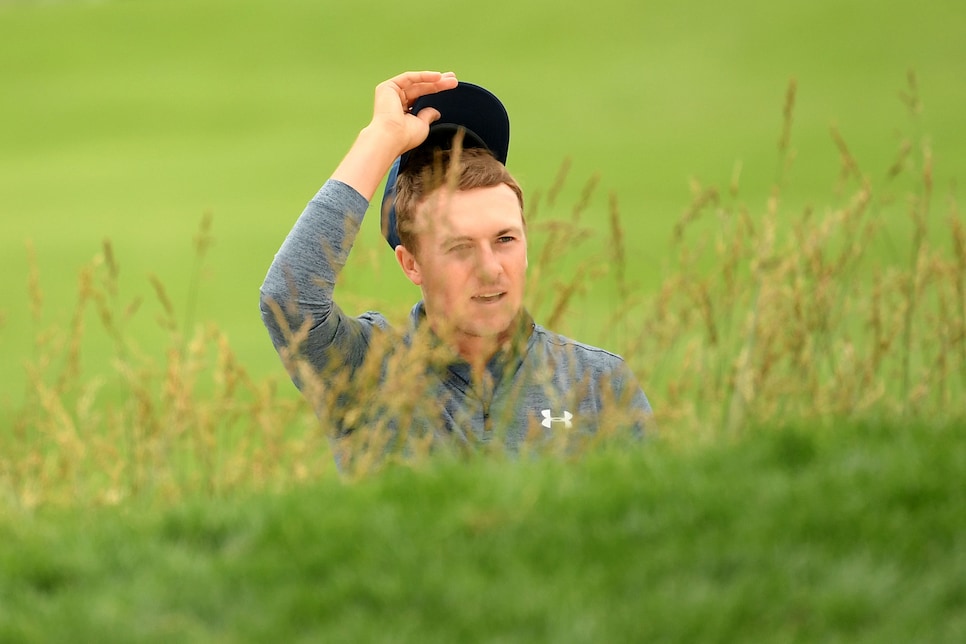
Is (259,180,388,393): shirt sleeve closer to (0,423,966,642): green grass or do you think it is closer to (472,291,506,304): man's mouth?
(472,291,506,304): man's mouth

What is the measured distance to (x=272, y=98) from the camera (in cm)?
2217

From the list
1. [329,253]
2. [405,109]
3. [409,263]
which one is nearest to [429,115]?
[405,109]

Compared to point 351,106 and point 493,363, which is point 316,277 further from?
point 351,106

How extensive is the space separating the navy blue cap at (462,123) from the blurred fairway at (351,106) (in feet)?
27.0

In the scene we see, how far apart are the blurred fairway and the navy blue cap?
8.23 metres

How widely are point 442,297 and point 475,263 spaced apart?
0.16m

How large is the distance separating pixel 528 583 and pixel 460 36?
2240 centimetres

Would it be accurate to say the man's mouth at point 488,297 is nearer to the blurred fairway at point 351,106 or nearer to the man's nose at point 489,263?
the man's nose at point 489,263

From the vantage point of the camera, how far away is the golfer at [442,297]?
3279 millimetres

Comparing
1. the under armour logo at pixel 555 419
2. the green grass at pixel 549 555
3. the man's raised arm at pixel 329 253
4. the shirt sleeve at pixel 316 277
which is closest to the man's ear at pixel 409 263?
the man's raised arm at pixel 329 253

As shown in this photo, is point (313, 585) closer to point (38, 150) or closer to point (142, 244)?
point (142, 244)

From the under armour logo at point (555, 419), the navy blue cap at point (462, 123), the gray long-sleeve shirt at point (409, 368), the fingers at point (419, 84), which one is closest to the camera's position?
the gray long-sleeve shirt at point (409, 368)

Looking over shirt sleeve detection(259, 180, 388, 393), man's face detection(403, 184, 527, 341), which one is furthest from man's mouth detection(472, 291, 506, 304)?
shirt sleeve detection(259, 180, 388, 393)

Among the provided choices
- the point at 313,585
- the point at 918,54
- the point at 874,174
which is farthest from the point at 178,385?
the point at 918,54
